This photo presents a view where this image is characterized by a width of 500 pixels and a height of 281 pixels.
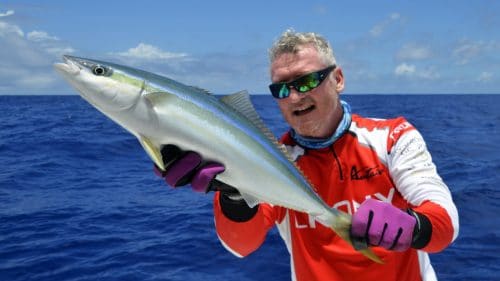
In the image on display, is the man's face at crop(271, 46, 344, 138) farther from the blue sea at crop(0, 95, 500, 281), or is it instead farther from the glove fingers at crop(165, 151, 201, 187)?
the blue sea at crop(0, 95, 500, 281)

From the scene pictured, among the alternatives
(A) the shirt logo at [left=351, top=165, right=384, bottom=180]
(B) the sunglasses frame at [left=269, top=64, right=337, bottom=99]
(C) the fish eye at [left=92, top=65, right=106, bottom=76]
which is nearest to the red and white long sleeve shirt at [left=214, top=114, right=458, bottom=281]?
(A) the shirt logo at [left=351, top=165, right=384, bottom=180]

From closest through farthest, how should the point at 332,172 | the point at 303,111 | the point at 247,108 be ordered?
the point at 247,108 < the point at 303,111 < the point at 332,172

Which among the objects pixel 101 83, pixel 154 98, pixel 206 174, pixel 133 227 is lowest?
pixel 133 227

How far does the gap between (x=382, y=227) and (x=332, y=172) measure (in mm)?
928

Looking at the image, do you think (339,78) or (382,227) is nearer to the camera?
(382,227)

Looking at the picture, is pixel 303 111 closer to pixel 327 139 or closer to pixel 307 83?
pixel 307 83

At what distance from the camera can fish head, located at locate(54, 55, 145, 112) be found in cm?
274

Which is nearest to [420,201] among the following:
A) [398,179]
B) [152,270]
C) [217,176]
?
[398,179]

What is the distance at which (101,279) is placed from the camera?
24.3ft

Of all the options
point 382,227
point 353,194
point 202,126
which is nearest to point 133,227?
point 353,194

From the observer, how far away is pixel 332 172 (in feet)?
12.7

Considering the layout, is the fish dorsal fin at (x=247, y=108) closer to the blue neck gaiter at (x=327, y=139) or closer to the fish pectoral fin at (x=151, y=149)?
the fish pectoral fin at (x=151, y=149)

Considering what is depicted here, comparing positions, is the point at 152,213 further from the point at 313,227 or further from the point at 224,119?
the point at 224,119

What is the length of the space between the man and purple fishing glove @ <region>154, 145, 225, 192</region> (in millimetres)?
227
